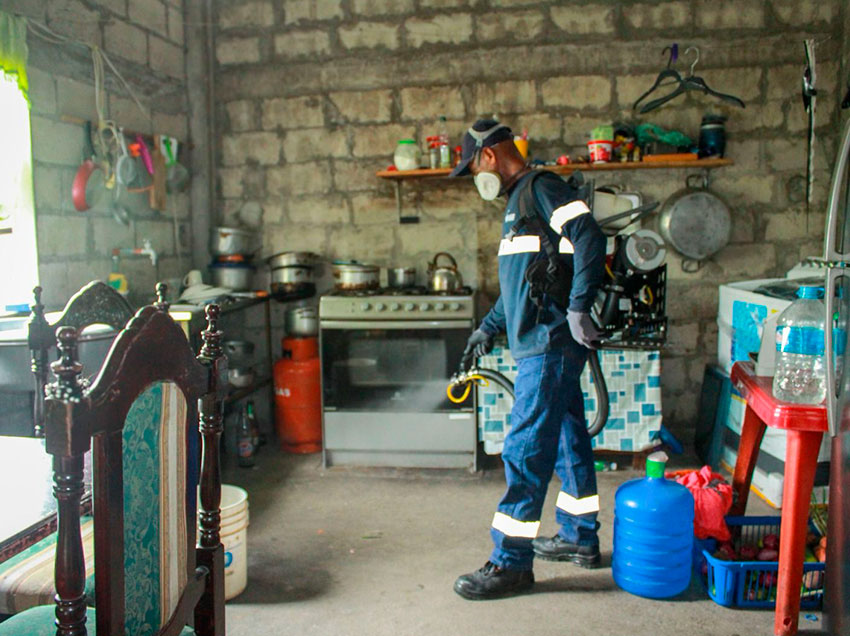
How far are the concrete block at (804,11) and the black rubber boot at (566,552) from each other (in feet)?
10.3

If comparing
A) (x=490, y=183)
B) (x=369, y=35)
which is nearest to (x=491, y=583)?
(x=490, y=183)

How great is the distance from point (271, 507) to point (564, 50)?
2.99 meters

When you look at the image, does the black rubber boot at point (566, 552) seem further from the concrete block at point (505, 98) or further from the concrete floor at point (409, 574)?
the concrete block at point (505, 98)

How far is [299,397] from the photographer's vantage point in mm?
4059

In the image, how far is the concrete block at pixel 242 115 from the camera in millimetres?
4398

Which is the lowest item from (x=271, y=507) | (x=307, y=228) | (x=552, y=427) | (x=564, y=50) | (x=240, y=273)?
(x=271, y=507)

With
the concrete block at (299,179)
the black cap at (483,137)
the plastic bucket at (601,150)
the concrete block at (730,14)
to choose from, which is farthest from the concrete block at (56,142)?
the concrete block at (730,14)

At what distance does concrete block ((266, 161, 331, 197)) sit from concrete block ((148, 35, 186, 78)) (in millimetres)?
786

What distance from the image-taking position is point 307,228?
4.41 meters

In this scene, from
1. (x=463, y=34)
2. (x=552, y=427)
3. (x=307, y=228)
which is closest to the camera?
(x=552, y=427)

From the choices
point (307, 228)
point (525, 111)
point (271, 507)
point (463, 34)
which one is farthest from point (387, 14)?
point (271, 507)

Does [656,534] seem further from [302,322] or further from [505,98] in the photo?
[505,98]

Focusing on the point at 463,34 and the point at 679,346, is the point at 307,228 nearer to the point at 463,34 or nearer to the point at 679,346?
the point at 463,34

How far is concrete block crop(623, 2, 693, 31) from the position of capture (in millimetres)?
3973
